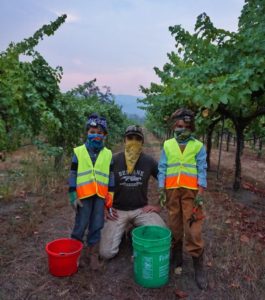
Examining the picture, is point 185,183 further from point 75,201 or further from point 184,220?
point 75,201

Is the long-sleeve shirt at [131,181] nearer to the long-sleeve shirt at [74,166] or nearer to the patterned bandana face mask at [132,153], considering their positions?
the patterned bandana face mask at [132,153]

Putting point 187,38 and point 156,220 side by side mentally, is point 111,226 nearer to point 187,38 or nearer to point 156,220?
point 156,220

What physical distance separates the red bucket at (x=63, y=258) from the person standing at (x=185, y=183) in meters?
1.18

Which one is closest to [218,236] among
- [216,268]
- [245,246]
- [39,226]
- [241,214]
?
[245,246]

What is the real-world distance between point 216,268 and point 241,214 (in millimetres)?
2869

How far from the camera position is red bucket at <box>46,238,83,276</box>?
Result: 3785mm

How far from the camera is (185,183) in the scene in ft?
13.0

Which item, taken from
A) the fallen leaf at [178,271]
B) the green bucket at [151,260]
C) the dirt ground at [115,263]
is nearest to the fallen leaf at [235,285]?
the dirt ground at [115,263]

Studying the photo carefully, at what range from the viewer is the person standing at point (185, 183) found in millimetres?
3875

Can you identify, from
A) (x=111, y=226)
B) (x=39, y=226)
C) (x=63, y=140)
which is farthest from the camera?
(x=63, y=140)

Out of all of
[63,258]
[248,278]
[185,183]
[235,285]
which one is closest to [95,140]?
[185,183]

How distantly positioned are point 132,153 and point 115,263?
1434 mm

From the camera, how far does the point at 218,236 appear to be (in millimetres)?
5254

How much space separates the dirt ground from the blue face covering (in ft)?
4.89
